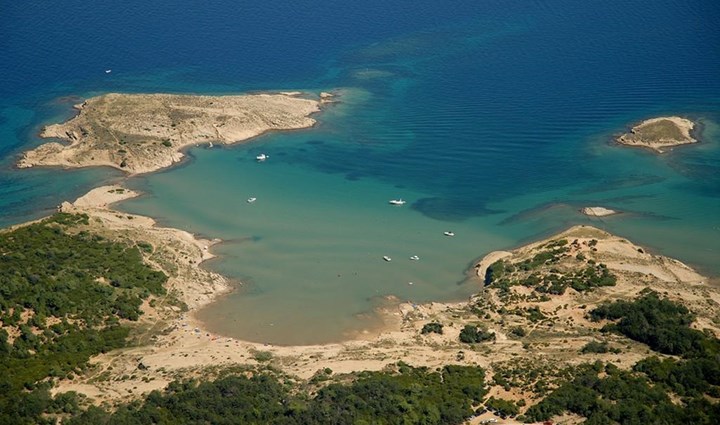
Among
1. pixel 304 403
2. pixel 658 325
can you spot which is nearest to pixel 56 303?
pixel 304 403

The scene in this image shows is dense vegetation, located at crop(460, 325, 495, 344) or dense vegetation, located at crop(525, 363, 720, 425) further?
dense vegetation, located at crop(460, 325, 495, 344)

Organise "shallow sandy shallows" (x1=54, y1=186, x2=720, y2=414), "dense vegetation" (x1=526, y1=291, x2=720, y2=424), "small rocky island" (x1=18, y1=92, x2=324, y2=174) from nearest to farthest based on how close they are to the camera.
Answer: "dense vegetation" (x1=526, y1=291, x2=720, y2=424)
"shallow sandy shallows" (x1=54, y1=186, x2=720, y2=414)
"small rocky island" (x1=18, y1=92, x2=324, y2=174)

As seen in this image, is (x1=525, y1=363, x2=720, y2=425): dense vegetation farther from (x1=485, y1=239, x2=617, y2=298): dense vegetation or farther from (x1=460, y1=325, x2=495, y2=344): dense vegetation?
(x1=485, y1=239, x2=617, y2=298): dense vegetation

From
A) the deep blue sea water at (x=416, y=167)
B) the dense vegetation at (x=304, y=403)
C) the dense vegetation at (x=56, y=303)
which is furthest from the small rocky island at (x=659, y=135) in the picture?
the dense vegetation at (x=56, y=303)

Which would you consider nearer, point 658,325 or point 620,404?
point 620,404

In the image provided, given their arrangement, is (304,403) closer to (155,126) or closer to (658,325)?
(658,325)

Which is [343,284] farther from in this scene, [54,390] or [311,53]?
[311,53]

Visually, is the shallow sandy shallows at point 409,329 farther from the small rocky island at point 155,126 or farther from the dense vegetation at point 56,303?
the small rocky island at point 155,126

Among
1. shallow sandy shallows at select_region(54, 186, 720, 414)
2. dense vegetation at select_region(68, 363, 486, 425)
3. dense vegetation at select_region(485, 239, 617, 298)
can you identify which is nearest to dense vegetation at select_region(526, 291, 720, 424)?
shallow sandy shallows at select_region(54, 186, 720, 414)
